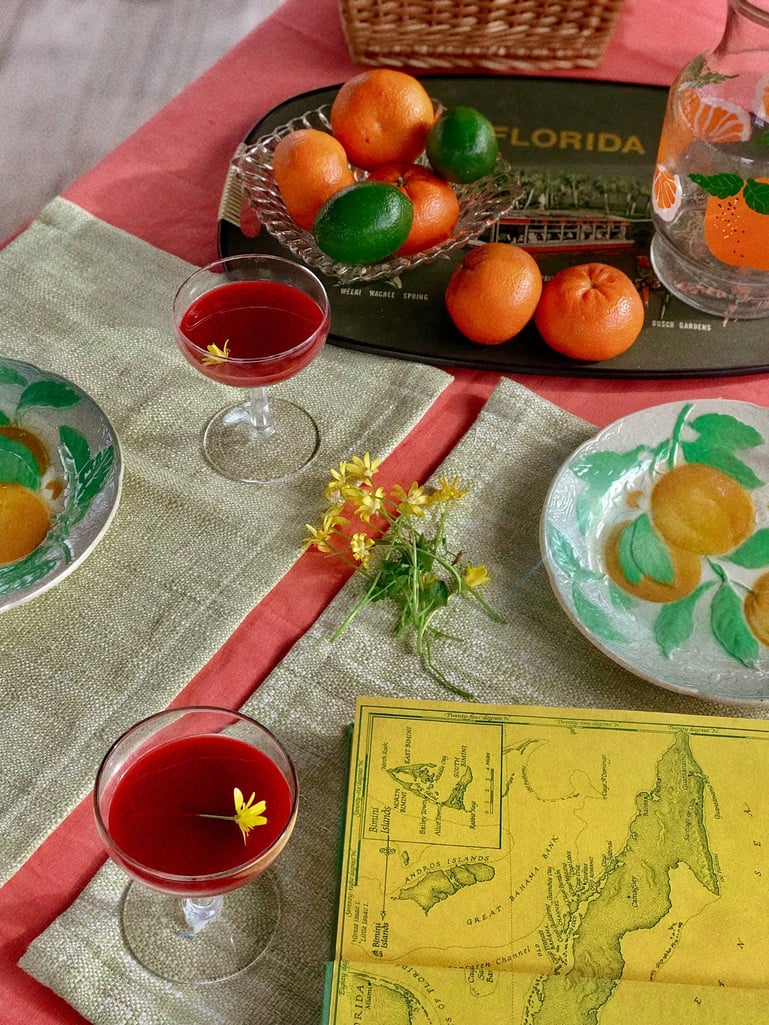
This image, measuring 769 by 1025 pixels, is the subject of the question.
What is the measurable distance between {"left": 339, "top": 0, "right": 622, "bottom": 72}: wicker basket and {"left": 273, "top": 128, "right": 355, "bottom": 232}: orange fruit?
307 mm

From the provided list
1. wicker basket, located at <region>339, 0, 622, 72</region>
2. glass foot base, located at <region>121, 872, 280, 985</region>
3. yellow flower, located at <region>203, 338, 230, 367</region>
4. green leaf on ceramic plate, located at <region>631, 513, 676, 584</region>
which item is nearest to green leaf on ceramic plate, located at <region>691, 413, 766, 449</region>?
green leaf on ceramic plate, located at <region>631, 513, 676, 584</region>

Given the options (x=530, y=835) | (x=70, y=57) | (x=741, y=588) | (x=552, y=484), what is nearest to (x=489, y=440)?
(x=552, y=484)

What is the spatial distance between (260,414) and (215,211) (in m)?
0.33

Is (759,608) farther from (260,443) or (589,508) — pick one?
(260,443)

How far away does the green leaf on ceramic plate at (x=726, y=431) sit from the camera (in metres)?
0.86

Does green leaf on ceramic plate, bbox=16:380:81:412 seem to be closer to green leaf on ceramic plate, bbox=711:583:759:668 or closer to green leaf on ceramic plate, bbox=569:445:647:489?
green leaf on ceramic plate, bbox=569:445:647:489

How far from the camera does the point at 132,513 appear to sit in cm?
86

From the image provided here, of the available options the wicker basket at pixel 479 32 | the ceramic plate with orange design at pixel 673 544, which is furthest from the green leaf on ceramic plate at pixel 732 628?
the wicker basket at pixel 479 32

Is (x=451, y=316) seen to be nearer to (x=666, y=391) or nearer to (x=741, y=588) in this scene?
(x=666, y=391)

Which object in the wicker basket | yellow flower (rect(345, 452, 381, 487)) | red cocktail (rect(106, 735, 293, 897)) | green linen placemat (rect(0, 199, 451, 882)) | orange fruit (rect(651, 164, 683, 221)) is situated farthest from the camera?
the wicker basket

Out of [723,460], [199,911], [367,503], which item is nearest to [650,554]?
[723,460]

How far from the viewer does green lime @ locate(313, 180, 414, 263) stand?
3.01 ft

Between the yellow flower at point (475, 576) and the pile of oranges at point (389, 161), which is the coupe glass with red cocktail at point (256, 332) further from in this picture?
the yellow flower at point (475, 576)

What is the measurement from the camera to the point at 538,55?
126cm
